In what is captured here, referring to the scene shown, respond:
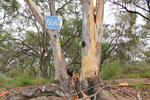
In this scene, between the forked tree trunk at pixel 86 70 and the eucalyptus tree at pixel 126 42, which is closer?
the forked tree trunk at pixel 86 70

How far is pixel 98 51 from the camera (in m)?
2.78

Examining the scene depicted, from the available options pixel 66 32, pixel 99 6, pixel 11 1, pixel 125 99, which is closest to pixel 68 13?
pixel 66 32

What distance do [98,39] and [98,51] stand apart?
332 mm

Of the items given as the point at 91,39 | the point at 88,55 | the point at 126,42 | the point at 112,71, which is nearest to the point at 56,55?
the point at 88,55

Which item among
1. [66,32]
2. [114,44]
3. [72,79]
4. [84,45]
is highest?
[66,32]

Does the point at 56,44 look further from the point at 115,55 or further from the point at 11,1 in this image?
the point at 115,55

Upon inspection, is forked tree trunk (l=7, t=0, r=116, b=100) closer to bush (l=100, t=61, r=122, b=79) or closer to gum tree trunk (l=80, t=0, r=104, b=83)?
gum tree trunk (l=80, t=0, r=104, b=83)

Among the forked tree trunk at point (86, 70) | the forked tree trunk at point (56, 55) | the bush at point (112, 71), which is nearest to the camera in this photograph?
the forked tree trunk at point (86, 70)

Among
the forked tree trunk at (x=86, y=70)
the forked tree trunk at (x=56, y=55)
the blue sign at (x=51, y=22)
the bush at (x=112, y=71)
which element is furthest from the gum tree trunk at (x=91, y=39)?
the bush at (x=112, y=71)

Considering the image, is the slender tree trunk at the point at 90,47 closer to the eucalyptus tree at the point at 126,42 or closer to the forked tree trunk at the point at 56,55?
the forked tree trunk at the point at 56,55

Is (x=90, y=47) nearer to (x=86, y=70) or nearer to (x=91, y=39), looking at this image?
(x=91, y=39)

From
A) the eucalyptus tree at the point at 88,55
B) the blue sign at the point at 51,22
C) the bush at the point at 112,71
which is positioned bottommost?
the bush at the point at 112,71

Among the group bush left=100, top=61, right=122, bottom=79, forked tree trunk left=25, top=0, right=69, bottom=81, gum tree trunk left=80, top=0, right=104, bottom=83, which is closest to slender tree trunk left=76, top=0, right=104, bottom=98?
gum tree trunk left=80, top=0, right=104, bottom=83

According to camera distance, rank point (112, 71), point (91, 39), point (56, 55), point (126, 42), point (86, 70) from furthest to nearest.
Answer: point (126, 42) < point (112, 71) < point (56, 55) < point (91, 39) < point (86, 70)
